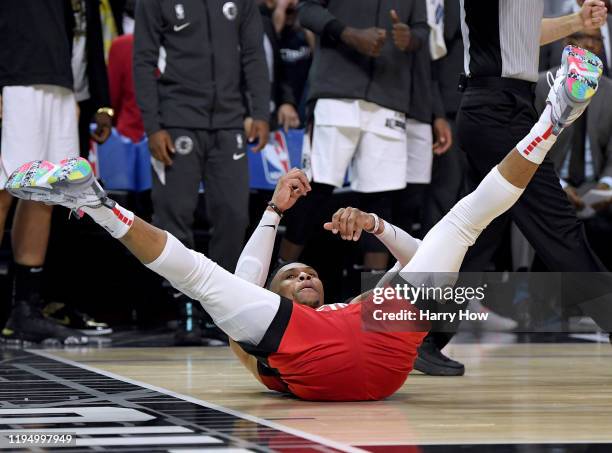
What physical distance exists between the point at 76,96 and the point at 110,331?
116 cm

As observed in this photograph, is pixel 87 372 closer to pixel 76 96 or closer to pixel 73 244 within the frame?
pixel 76 96

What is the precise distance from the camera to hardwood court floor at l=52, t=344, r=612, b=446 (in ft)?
8.64

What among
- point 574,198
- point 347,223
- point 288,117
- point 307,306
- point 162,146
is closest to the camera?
point 347,223

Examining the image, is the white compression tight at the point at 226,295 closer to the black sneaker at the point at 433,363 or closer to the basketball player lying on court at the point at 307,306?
the basketball player lying on court at the point at 307,306

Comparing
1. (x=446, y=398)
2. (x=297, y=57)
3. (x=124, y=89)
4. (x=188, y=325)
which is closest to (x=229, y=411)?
(x=446, y=398)

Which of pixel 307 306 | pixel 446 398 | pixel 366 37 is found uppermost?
pixel 366 37

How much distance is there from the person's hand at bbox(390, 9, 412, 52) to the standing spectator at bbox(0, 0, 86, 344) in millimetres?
1517

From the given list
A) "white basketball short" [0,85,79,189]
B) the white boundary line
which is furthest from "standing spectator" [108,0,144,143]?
the white boundary line

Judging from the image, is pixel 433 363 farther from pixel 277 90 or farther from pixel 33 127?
pixel 277 90

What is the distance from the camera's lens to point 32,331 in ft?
17.5

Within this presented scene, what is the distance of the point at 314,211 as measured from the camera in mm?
5609

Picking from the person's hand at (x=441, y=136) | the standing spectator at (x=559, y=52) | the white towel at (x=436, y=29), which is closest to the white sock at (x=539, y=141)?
the person's hand at (x=441, y=136)

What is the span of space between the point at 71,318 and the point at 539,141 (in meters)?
3.40

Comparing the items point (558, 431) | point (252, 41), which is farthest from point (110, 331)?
point (558, 431)
